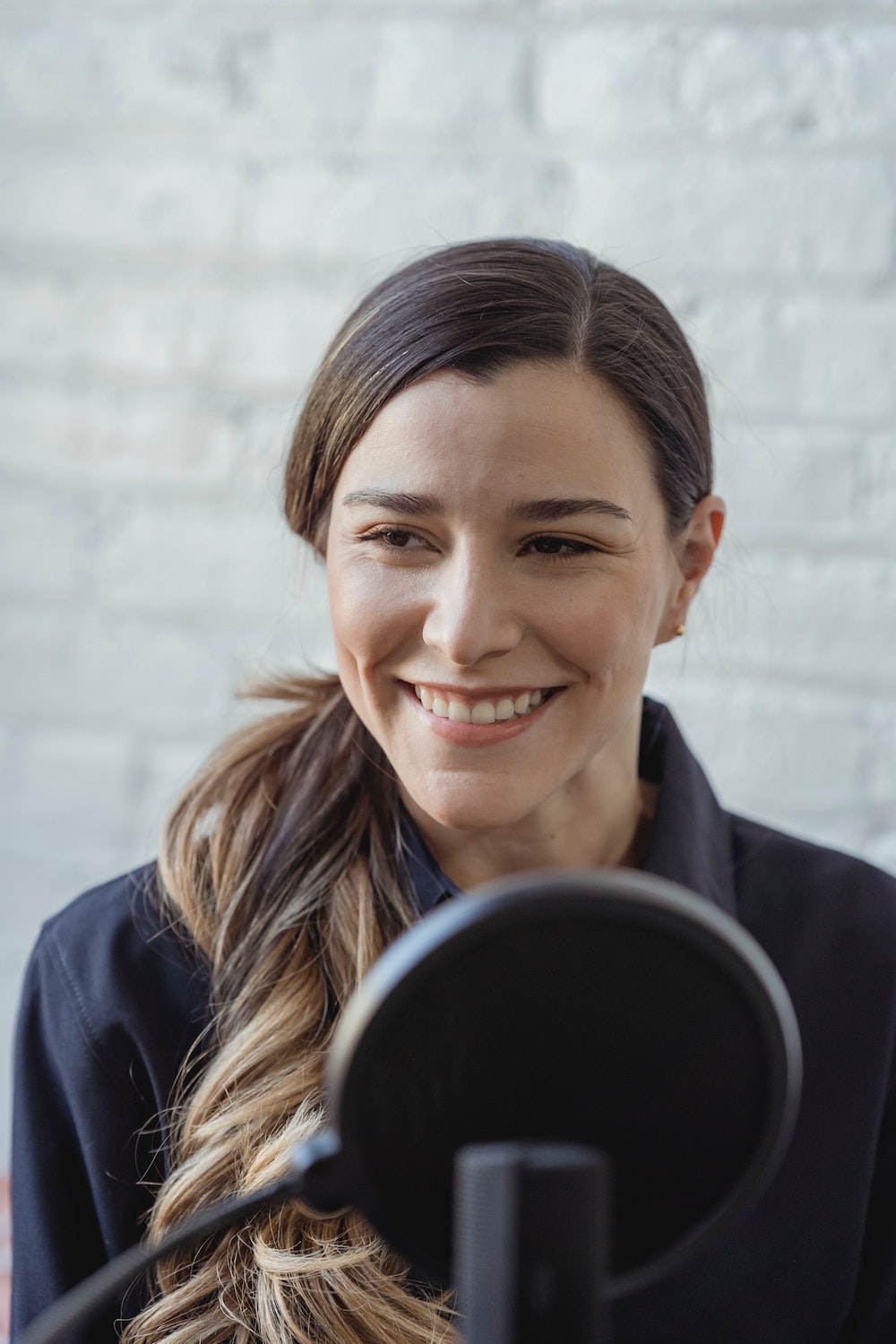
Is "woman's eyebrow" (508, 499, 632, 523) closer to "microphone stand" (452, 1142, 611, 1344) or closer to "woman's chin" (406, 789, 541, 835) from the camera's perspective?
"woman's chin" (406, 789, 541, 835)

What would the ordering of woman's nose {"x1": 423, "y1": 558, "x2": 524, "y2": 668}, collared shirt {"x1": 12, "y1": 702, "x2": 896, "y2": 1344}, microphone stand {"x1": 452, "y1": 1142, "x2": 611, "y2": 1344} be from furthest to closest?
collared shirt {"x1": 12, "y1": 702, "x2": 896, "y2": 1344} → woman's nose {"x1": 423, "y1": 558, "x2": 524, "y2": 668} → microphone stand {"x1": 452, "y1": 1142, "x2": 611, "y2": 1344}

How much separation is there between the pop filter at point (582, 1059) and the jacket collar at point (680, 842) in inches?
27.1

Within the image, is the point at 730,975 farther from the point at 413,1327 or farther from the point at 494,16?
the point at 494,16

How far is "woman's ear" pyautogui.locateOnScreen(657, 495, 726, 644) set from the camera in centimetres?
115

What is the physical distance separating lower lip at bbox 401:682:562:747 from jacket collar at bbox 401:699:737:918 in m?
0.19

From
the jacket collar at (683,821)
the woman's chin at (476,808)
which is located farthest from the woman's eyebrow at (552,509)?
the jacket collar at (683,821)

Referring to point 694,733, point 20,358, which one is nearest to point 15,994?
point 20,358

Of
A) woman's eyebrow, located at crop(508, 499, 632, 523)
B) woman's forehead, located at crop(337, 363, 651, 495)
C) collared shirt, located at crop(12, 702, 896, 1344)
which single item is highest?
woman's forehead, located at crop(337, 363, 651, 495)

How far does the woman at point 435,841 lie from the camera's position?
97cm

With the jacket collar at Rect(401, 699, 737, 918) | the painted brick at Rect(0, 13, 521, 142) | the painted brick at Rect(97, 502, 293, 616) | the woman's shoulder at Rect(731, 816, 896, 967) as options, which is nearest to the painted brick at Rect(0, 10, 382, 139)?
the painted brick at Rect(0, 13, 521, 142)

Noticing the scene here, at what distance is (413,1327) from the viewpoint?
0.94m

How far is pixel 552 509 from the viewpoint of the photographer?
0.96 meters

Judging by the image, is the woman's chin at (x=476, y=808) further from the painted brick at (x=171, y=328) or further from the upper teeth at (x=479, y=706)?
the painted brick at (x=171, y=328)

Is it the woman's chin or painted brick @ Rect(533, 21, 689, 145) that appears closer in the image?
the woman's chin
